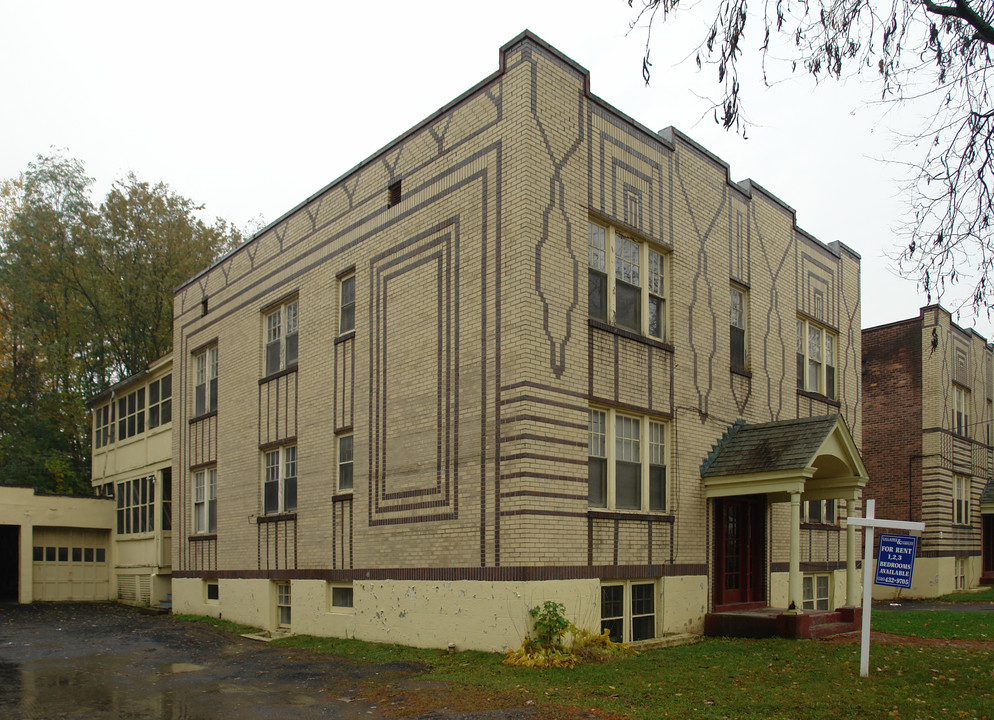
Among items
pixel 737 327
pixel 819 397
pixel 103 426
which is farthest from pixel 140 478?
pixel 819 397

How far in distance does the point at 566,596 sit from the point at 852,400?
12.2 metres

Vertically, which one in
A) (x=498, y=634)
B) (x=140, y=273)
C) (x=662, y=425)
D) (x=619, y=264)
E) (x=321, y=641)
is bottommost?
(x=321, y=641)

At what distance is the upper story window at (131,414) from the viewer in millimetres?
27906

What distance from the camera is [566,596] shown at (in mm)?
12938

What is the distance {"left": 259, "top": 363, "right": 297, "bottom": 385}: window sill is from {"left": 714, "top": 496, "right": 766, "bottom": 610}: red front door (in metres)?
9.13

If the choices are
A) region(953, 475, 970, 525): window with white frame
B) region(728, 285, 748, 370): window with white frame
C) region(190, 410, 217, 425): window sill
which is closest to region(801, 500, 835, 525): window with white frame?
region(728, 285, 748, 370): window with white frame

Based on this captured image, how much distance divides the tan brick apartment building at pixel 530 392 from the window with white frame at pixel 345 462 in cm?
4

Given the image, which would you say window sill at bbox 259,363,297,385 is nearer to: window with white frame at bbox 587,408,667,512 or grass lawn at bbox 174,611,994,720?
grass lawn at bbox 174,611,994,720

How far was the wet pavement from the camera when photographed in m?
10.2

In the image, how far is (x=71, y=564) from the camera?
94.6 feet

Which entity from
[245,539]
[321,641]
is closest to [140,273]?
[245,539]

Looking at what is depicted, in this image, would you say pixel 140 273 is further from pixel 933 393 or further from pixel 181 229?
pixel 933 393

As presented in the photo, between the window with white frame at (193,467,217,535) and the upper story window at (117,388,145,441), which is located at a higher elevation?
the upper story window at (117,388,145,441)

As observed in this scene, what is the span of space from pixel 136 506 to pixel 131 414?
2971 millimetres
